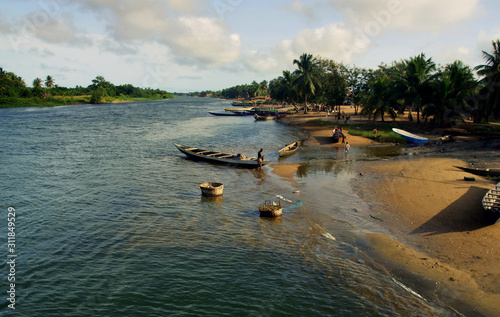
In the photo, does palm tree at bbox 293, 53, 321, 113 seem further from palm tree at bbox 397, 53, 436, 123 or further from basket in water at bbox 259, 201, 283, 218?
basket in water at bbox 259, 201, 283, 218

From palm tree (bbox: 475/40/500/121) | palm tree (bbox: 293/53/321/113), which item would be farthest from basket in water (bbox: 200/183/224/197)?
palm tree (bbox: 293/53/321/113)

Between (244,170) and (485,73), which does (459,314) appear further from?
(485,73)

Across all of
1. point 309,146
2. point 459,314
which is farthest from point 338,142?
point 459,314

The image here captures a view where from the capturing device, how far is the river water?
9.36 meters

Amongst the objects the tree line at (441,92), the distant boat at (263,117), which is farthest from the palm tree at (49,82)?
the tree line at (441,92)

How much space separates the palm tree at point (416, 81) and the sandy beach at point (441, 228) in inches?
743

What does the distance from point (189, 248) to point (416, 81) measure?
131 feet

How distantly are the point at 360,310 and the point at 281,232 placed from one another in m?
5.60

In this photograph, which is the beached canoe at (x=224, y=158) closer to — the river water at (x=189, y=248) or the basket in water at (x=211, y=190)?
the river water at (x=189, y=248)

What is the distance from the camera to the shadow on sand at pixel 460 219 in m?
13.1

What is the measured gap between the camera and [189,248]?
41.8 feet

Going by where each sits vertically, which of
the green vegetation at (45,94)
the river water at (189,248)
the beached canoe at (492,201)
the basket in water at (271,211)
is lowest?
the river water at (189,248)

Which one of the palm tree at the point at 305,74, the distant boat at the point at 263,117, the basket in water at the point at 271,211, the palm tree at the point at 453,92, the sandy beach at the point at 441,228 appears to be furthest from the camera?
the distant boat at the point at 263,117

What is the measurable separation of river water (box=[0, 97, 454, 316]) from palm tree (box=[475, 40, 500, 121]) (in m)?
19.6
